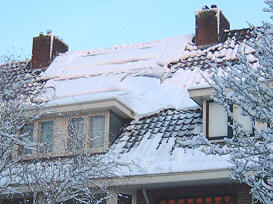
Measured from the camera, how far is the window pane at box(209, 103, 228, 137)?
15.7 meters

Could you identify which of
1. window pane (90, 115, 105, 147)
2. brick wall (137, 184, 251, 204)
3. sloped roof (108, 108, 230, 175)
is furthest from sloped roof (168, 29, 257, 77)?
brick wall (137, 184, 251, 204)

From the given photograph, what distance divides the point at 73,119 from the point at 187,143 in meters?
8.85

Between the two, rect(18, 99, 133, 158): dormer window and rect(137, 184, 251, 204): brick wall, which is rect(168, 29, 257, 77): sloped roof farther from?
rect(137, 184, 251, 204): brick wall

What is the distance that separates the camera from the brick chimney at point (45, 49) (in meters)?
23.4

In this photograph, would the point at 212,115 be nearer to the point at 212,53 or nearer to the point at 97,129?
the point at 97,129

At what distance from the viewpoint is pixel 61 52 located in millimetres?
24328

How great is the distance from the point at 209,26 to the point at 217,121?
19.8 feet

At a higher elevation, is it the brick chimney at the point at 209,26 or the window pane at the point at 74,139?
the brick chimney at the point at 209,26

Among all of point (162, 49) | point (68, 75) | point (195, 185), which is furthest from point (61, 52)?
point (195, 185)

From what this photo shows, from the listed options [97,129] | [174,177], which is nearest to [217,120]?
[174,177]

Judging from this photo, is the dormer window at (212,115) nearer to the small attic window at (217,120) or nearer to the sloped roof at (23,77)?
the small attic window at (217,120)

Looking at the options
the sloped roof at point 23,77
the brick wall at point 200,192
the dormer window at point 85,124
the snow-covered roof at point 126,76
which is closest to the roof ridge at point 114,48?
the snow-covered roof at point 126,76

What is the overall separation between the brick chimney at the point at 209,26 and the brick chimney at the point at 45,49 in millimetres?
5875

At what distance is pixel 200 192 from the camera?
15.5m
